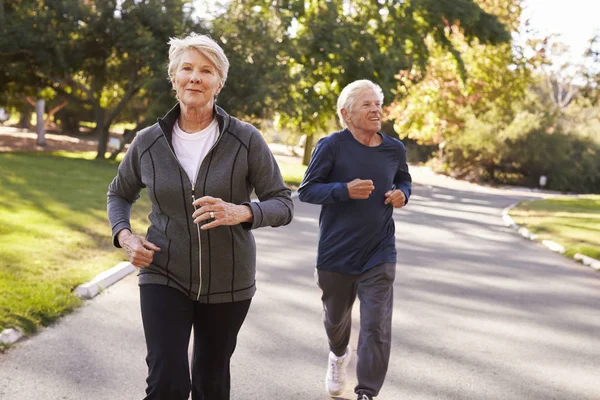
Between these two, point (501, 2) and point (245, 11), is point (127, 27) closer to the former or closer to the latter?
point (245, 11)

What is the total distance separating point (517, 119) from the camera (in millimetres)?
41812

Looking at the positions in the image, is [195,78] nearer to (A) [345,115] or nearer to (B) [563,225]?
(A) [345,115]

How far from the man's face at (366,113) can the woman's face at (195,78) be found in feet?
5.83

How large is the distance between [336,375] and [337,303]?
498mm

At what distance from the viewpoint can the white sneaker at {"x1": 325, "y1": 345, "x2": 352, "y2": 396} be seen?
5.39 meters

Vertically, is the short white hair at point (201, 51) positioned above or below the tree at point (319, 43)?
below

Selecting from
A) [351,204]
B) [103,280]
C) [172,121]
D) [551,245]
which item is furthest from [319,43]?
[172,121]

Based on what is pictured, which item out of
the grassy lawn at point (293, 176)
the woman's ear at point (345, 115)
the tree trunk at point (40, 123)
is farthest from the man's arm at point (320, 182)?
the tree trunk at point (40, 123)

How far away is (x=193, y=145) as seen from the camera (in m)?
3.56

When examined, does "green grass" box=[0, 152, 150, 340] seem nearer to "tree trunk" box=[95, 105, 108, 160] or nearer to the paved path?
the paved path

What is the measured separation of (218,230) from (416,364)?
10.7 ft

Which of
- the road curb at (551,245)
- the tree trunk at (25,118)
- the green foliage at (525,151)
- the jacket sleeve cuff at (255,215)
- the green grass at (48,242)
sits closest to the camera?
the jacket sleeve cuff at (255,215)

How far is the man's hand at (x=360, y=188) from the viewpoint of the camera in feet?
16.2

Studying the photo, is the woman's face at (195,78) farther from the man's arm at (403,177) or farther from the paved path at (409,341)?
the paved path at (409,341)
